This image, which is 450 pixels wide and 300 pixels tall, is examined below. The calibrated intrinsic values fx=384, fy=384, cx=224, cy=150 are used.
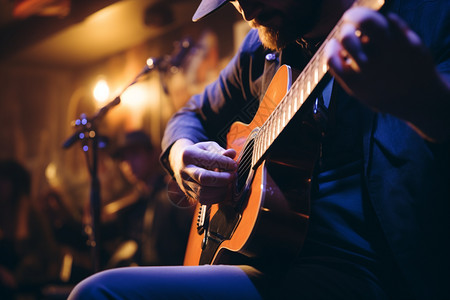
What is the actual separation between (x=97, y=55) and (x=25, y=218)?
2.91 metres

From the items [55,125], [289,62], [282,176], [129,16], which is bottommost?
[55,125]

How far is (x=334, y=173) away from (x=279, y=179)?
189 millimetres

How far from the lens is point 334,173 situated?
44.3 inches

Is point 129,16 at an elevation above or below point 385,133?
above

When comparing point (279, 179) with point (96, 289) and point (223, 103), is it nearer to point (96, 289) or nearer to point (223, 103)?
point (96, 289)

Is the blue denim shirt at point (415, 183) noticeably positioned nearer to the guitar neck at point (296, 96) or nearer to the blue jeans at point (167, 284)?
the guitar neck at point (296, 96)

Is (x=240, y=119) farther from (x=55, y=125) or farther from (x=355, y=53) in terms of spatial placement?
(x=55, y=125)

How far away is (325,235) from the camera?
1073 millimetres

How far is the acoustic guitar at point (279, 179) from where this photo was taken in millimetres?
995

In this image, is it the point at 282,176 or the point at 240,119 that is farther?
the point at 240,119

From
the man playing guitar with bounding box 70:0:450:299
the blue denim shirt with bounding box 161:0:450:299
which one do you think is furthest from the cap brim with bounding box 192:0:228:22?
the blue denim shirt with bounding box 161:0:450:299

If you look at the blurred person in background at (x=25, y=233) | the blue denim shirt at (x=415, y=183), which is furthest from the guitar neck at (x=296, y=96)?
the blurred person in background at (x=25, y=233)

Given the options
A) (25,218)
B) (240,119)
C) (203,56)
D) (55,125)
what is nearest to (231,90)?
(240,119)

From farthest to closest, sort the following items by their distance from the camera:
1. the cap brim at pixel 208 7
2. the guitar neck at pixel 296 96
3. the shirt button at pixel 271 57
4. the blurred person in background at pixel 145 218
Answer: the blurred person in background at pixel 145 218, the shirt button at pixel 271 57, the cap brim at pixel 208 7, the guitar neck at pixel 296 96
